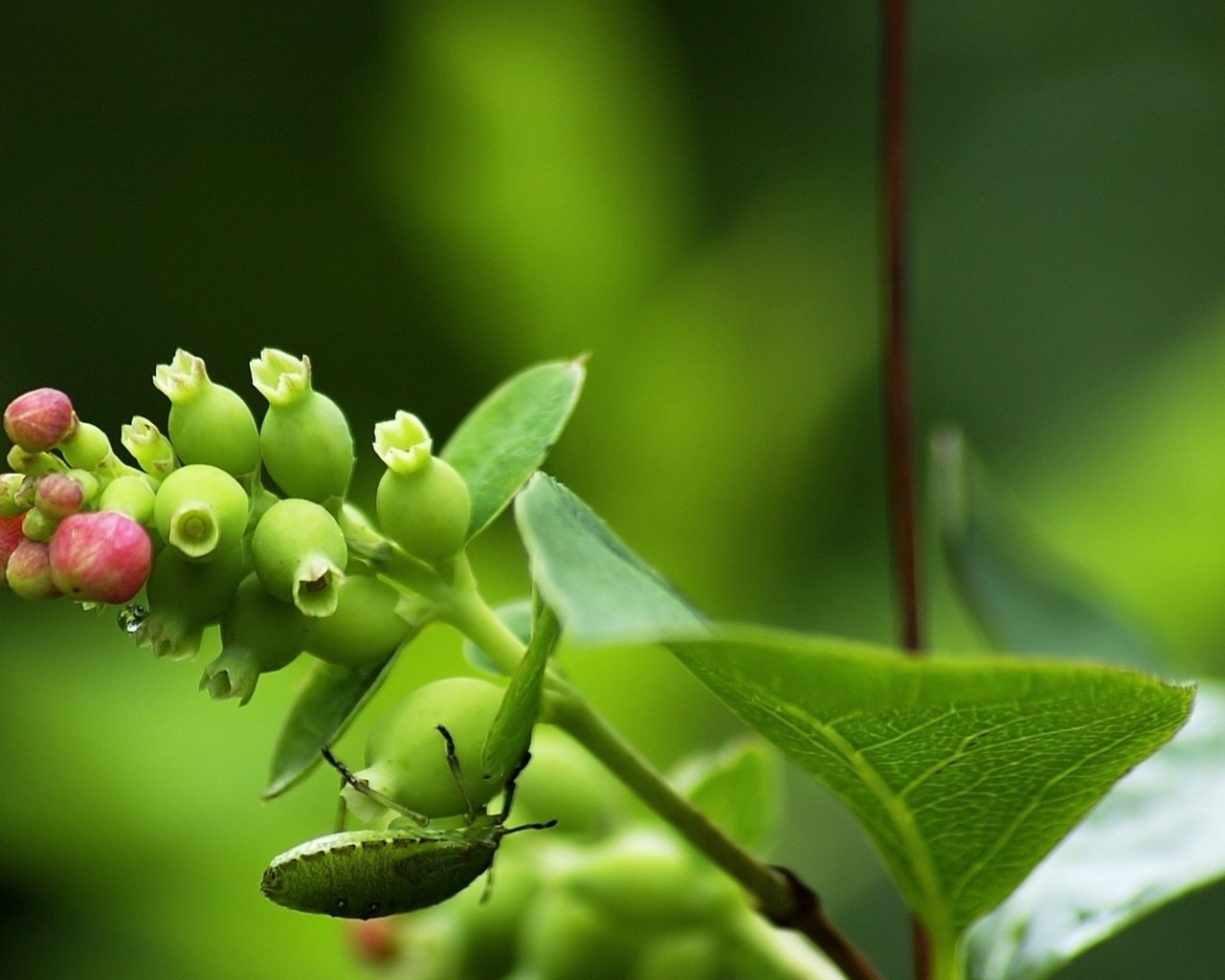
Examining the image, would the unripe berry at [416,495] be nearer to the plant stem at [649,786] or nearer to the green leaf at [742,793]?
the plant stem at [649,786]

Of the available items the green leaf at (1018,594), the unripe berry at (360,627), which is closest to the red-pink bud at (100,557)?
the unripe berry at (360,627)

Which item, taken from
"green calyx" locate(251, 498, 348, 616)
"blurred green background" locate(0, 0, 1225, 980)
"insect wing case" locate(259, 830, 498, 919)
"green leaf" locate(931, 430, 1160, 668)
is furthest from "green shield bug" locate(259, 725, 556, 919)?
"blurred green background" locate(0, 0, 1225, 980)

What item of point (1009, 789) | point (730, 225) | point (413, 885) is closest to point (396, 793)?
point (413, 885)

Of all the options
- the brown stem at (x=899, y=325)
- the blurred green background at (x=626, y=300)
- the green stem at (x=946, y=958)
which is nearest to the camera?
the green stem at (x=946, y=958)

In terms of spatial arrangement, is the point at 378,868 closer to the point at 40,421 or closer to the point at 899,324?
the point at 40,421

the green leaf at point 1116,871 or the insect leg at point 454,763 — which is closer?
the insect leg at point 454,763

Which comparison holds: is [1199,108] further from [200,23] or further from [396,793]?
[396,793]

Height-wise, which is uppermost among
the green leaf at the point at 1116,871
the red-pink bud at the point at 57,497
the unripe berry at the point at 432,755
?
the red-pink bud at the point at 57,497
